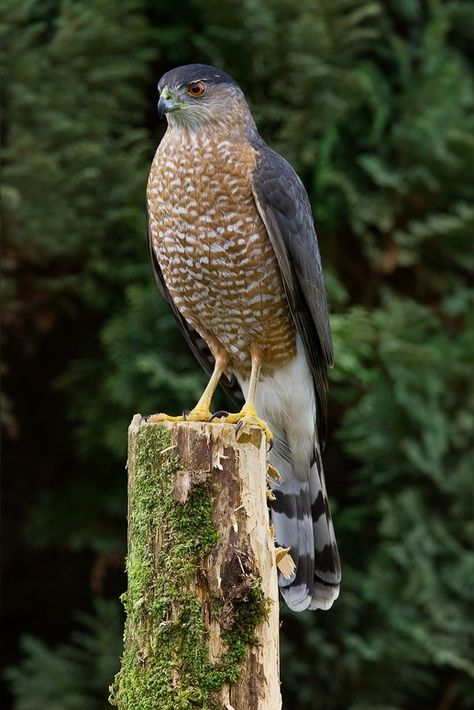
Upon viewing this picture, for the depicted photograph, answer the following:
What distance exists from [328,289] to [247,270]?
1303mm

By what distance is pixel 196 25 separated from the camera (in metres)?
4.87

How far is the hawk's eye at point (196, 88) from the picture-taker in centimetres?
337

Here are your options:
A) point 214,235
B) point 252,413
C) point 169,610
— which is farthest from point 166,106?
point 169,610

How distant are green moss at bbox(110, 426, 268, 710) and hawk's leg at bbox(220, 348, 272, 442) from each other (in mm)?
322

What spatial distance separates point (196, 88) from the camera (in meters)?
3.38

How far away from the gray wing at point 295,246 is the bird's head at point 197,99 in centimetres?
16

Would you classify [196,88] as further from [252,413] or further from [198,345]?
[252,413]

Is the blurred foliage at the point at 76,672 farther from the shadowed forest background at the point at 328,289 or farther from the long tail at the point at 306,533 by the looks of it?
the long tail at the point at 306,533

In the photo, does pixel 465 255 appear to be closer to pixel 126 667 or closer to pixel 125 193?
pixel 125 193

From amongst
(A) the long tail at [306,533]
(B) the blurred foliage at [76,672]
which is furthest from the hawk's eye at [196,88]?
(B) the blurred foliage at [76,672]

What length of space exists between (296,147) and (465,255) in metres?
0.97

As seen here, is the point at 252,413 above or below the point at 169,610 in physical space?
above

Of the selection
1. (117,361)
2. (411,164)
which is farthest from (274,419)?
(411,164)

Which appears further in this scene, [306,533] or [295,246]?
[306,533]
